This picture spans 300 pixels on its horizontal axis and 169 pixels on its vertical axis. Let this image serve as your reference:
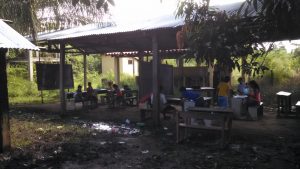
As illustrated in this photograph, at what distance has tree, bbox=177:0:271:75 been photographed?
5660 mm

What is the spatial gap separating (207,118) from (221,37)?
2689mm

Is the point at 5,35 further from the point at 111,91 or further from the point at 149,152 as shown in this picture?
the point at 111,91

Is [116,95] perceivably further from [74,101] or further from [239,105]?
[239,105]

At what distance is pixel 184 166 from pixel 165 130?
3464 mm

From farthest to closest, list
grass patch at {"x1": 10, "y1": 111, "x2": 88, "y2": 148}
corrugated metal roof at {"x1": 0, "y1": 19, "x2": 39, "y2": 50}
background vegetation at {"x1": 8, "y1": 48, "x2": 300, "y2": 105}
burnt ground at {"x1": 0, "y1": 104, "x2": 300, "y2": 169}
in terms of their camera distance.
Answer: background vegetation at {"x1": 8, "y1": 48, "x2": 300, "y2": 105} → grass patch at {"x1": 10, "y1": 111, "x2": 88, "y2": 148} → corrugated metal roof at {"x1": 0, "y1": 19, "x2": 39, "y2": 50} → burnt ground at {"x1": 0, "y1": 104, "x2": 300, "y2": 169}

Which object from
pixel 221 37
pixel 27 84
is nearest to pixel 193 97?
pixel 221 37

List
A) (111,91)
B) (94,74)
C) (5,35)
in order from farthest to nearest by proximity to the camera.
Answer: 1. (94,74)
2. (111,91)
3. (5,35)

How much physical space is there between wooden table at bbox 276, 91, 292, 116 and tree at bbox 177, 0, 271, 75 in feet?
20.1

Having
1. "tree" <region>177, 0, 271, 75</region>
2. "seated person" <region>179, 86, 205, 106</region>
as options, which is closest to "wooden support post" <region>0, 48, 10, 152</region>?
"tree" <region>177, 0, 271, 75</region>

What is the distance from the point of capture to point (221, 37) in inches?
225

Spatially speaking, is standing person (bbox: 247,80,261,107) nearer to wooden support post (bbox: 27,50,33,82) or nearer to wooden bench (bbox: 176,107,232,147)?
wooden bench (bbox: 176,107,232,147)

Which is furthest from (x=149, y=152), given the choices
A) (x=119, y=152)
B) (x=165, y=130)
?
(x=165, y=130)

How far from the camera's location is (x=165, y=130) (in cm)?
1003

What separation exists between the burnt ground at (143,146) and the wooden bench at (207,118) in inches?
11.1
